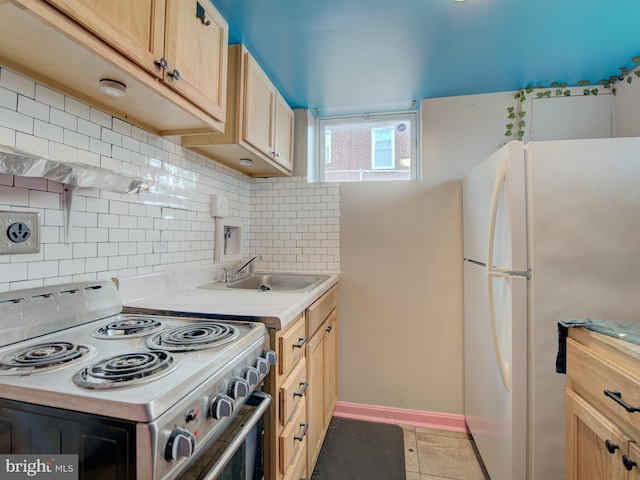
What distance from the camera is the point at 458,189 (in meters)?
2.10

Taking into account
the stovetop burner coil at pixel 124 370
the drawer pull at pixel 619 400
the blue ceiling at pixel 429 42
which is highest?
the blue ceiling at pixel 429 42

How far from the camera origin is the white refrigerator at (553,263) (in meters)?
1.17

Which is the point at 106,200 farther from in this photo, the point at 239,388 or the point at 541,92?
the point at 541,92

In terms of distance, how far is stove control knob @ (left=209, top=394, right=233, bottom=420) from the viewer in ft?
2.27

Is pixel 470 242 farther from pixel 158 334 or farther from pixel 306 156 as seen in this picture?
pixel 158 334

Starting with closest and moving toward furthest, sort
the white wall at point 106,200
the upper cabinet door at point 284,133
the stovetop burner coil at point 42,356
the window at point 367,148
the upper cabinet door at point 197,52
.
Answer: the stovetop burner coil at point 42,356 < the white wall at point 106,200 < the upper cabinet door at point 197,52 < the upper cabinet door at point 284,133 < the window at point 367,148

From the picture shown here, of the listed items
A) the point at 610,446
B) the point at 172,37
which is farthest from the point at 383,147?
the point at 610,446

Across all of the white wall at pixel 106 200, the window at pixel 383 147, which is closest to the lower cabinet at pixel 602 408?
the white wall at pixel 106 200

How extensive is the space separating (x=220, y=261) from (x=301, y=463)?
1208mm

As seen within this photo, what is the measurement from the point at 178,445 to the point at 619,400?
1057 millimetres

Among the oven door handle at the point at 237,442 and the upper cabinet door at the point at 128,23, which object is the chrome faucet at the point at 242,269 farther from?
the upper cabinet door at the point at 128,23

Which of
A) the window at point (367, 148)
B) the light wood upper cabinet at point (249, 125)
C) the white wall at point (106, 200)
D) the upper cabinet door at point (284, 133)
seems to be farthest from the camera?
the window at point (367, 148)

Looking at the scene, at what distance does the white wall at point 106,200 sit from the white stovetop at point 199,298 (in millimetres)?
67

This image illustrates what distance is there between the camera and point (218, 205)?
6.14ft
